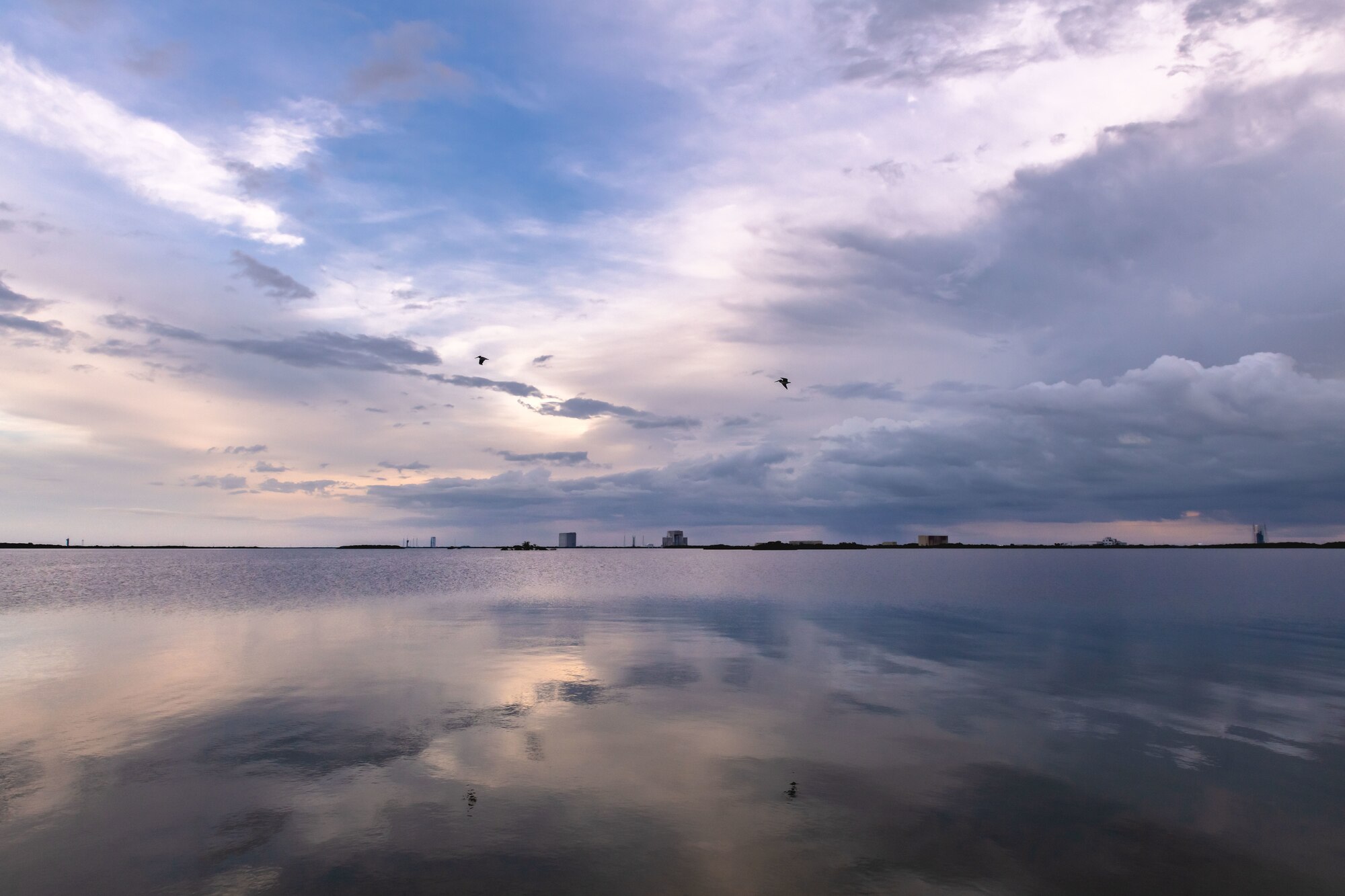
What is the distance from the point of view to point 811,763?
20.4 meters

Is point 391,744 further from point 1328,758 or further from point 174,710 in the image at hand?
point 1328,758

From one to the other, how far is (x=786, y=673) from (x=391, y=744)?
1843 cm

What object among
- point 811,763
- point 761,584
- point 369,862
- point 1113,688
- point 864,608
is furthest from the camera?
point 761,584

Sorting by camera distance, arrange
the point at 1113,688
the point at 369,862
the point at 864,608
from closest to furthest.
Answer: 1. the point at 369,862
2. the point at 1113,688
3. the point at 864,608

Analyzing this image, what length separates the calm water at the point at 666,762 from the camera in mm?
14008

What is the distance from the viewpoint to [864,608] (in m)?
65.9

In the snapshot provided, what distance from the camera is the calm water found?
1401cm

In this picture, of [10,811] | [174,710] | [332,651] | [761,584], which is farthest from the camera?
[761,584]

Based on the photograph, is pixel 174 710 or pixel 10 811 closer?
pixel 10 811

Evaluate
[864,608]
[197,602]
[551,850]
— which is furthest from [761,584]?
[551,850]

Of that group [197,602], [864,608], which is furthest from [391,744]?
[197,602]

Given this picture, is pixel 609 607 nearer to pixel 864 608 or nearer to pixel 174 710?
pixel 864 608

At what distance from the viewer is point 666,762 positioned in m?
20.2

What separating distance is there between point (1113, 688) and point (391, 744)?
29.4 metres
